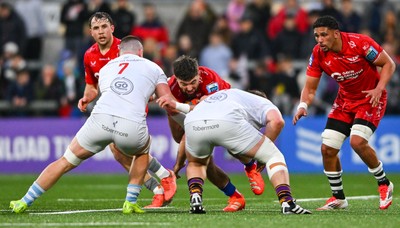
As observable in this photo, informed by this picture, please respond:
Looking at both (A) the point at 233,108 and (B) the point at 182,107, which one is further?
(B) the point at 182,107

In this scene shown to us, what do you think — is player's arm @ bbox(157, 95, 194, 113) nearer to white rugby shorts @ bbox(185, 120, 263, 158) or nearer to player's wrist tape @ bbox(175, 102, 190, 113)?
player's wrist tape @ bbox(175, 102, 190, 113)

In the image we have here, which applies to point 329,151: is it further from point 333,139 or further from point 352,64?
point 352,64

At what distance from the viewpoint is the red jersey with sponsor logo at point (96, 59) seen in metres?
13.8

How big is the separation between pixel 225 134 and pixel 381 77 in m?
2.45

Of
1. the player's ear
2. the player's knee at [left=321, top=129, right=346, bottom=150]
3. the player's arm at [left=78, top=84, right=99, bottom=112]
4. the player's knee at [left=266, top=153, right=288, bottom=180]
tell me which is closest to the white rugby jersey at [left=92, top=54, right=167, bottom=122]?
the player's arm at [left=78, top=84, right=99, bottom=112]

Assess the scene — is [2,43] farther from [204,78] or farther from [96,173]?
[204,78]

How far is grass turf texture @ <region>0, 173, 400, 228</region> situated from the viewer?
416 inches

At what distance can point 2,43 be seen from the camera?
2392 cm

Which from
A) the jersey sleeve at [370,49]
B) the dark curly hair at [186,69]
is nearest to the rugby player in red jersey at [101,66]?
the dark curly hair at [186,69]

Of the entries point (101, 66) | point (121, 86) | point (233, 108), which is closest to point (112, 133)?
point (121, 86)

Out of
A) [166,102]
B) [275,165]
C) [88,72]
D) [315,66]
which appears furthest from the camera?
[88,72]

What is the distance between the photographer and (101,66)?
13.8 m

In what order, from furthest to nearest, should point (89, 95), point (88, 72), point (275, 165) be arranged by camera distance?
point (88, 72) < point (89, 95) < point (275, 165)

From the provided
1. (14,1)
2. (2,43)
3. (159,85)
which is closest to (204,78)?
(159,85)
